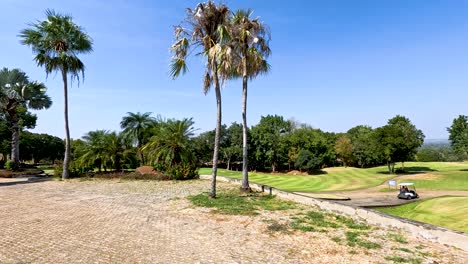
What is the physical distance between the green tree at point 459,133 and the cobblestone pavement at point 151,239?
52.6 meters

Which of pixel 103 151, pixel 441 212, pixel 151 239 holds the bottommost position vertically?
pixel 441 212

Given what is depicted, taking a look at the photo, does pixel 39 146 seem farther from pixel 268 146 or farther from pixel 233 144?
pixel 268 146

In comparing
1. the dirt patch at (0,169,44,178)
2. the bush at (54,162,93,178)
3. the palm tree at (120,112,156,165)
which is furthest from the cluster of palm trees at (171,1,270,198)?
the palm tree at (120,112,156,165)

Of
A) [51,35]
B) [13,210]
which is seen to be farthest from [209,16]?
[51,35]

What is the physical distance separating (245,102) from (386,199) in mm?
18594

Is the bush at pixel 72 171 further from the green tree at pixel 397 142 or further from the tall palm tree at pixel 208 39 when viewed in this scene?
the green tree at pixel 397 142

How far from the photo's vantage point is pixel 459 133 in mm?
51469

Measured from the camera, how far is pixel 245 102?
1590cm

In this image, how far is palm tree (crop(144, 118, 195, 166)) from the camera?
82.3 feet

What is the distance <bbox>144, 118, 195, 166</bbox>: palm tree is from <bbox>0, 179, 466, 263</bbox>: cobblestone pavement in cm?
1322

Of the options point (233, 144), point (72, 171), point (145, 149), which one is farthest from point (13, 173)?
point (233, 144)

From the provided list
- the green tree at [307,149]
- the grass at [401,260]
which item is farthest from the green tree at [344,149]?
the grass at [401,260]

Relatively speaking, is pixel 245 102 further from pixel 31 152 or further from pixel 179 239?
pixel 31 152

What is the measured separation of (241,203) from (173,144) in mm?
14000
